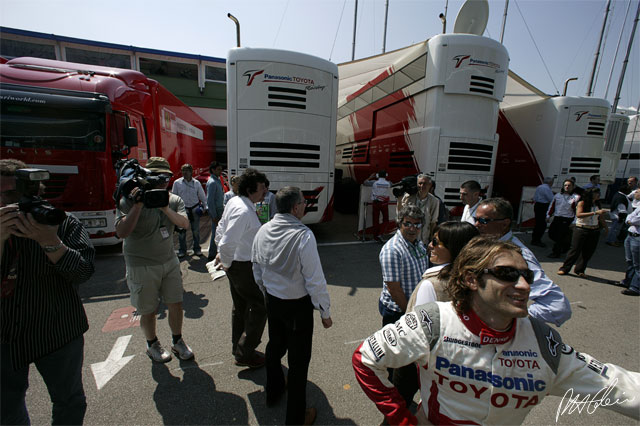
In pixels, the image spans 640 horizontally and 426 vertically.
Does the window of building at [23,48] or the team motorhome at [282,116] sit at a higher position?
the window of building at [23,48]

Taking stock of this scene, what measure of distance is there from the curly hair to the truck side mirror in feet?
18.9

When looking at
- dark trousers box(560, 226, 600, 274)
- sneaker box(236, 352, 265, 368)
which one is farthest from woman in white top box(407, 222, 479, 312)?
dark trousers box(560, 226, 600, 274)

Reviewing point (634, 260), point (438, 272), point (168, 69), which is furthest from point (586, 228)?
point (168, 69)

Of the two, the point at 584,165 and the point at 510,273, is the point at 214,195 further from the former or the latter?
the point at 584,165

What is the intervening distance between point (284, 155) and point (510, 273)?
509cm

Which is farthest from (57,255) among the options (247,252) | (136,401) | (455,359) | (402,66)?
(402,66)

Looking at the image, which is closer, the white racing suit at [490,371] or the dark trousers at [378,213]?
the white racing suit at [490,371]

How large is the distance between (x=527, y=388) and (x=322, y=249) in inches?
216

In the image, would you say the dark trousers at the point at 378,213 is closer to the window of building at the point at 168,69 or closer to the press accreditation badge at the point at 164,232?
the press accreditation badge at the point at 164,232

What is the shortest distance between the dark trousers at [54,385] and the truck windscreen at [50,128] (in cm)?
448

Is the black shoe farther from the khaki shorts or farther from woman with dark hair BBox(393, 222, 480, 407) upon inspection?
woman with dark hair BBox(393, 222, 480, 407)

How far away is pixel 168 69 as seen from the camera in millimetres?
19531

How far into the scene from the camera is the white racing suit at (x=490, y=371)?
3.69 feet

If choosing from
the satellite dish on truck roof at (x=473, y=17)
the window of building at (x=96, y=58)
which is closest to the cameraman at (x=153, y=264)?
the satellite dish on truck roof at (x=473, y=17)
